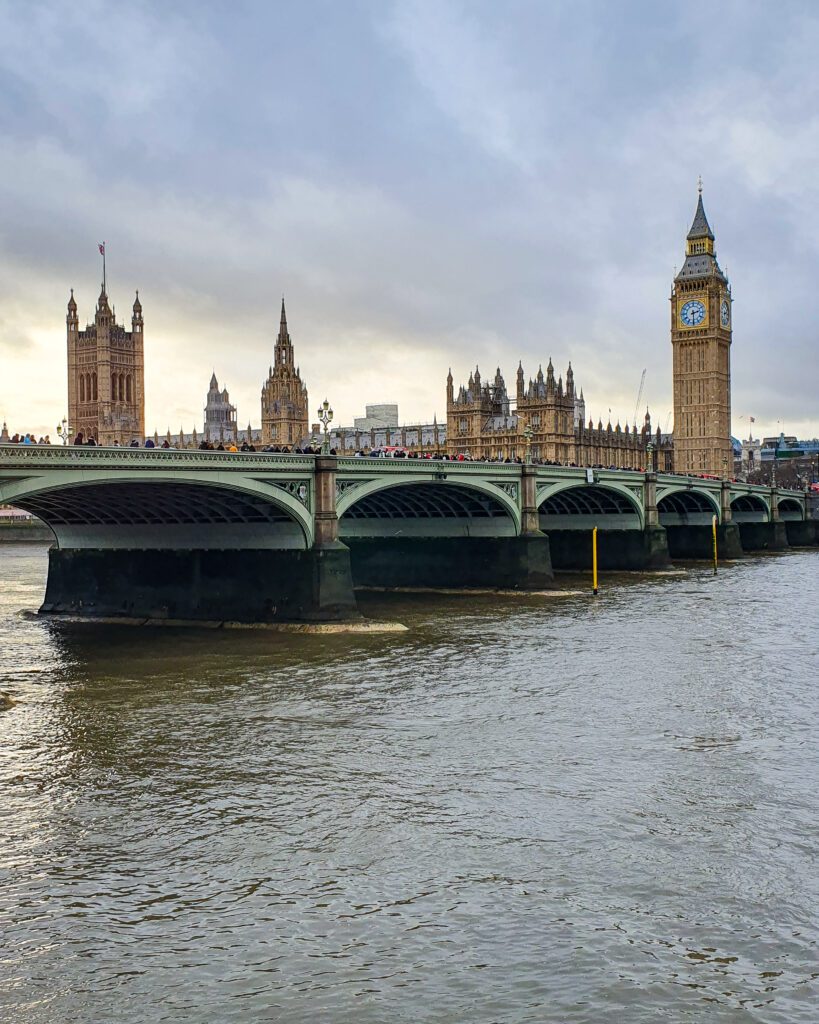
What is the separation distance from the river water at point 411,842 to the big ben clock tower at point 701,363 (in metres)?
131

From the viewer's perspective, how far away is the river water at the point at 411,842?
39.5 ft

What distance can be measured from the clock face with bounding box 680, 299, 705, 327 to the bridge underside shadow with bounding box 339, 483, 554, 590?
109 meters

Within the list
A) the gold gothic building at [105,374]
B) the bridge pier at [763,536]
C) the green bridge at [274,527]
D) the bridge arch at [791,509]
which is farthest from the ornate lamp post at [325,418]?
the gold gothic building at [105,374]

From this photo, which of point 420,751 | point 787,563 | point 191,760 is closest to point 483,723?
point 420,751

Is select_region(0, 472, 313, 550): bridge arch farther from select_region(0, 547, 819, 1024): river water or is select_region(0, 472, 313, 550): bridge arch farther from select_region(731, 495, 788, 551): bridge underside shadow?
select_region(731, 495, 788, 551): bridge underside shadow

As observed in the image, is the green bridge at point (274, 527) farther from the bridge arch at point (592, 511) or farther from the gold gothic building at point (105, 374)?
the gold gothic building at point (105, 374)

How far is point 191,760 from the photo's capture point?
21.8 m

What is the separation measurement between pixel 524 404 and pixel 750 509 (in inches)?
1761

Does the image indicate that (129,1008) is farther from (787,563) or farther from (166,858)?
(787,563)

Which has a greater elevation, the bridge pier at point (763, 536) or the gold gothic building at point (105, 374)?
the gold gothic building at point (105, 374)

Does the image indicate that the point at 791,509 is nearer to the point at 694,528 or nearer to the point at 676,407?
the point at 694,528

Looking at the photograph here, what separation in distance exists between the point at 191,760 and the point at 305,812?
4.45 metres

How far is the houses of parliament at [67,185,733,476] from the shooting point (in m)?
144

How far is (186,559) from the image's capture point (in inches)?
1769
